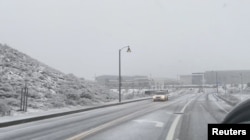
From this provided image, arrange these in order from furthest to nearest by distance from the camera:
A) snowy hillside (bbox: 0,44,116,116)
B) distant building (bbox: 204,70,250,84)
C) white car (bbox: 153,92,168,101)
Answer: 1. distant building (bbox: 204,70,250,84)
2. white car (bbox: 153,92,168,101)
3. snowy hillside (bbox: 0,44,116,116)

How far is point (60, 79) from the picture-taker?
47781mm

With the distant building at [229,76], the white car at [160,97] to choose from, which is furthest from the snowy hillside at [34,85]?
the distant building at [229,76]

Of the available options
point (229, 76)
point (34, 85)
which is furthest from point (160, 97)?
point (229, 76)

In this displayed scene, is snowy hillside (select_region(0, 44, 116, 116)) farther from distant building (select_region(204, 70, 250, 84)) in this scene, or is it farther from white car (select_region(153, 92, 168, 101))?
distant building (select_region(204, 70, 250, 84))

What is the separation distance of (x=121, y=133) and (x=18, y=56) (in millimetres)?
38265

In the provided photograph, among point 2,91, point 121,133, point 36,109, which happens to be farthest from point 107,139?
point 2,91

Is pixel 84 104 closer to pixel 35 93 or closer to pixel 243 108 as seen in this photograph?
pixel 35 93

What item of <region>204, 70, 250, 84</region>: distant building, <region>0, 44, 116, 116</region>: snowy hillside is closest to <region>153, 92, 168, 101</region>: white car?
<region>0, 44, 116, 116</region>: snowy hillside

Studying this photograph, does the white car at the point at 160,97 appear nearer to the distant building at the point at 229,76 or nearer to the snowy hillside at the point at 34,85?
the snowy hillside at the point at 34,85

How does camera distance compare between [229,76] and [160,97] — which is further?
[229,76]

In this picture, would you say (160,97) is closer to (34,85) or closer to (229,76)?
(34,85)

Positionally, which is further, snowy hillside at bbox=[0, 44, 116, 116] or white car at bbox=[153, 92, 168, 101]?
white car at bbox=[153, 92, 168, 101]

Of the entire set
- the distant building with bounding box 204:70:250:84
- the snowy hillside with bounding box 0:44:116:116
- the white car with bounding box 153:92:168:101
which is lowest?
the white car with bounding box 153:92:168:101

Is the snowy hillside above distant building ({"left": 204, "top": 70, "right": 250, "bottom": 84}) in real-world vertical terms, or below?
below
